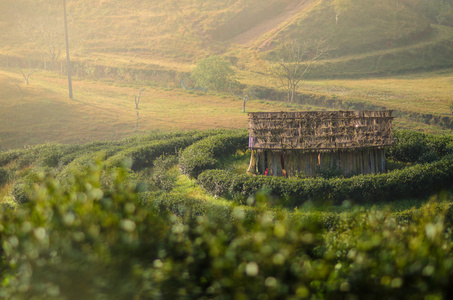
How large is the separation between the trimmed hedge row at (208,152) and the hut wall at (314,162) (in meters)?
2.38

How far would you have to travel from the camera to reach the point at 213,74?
135 ft

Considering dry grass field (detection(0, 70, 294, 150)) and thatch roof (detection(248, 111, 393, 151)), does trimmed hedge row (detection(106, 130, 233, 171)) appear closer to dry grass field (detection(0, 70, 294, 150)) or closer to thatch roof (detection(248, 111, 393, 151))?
thatch roof (detection(248, 111, 393, 151))

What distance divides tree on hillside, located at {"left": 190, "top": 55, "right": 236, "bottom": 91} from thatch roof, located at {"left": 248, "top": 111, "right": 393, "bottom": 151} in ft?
85.9

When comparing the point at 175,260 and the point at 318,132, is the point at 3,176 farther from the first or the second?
the point at 175,260

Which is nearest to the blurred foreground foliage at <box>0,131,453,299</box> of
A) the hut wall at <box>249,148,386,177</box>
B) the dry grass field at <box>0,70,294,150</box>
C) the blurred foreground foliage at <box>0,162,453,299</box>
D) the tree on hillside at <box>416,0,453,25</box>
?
the blurred foreground foliage at <box>0,162,453,299</box>

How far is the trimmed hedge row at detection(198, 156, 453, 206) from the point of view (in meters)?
12.7

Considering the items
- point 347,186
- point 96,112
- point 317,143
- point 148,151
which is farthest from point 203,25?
point 347,186

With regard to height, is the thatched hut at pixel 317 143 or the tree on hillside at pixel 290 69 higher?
the tree on hillside at pixel 290 69

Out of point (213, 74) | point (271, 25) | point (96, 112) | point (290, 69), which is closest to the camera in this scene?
point (96, 112)

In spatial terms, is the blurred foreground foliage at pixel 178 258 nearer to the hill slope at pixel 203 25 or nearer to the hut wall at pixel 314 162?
the hut wall at pixel 314 162

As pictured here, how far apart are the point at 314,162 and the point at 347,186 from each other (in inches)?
114

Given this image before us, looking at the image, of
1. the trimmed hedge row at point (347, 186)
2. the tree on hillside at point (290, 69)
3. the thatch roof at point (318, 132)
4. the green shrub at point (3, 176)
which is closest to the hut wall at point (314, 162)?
the thatch roof at point (318, 132)

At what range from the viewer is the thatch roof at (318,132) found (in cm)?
1512

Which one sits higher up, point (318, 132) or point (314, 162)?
point (318, 132)
